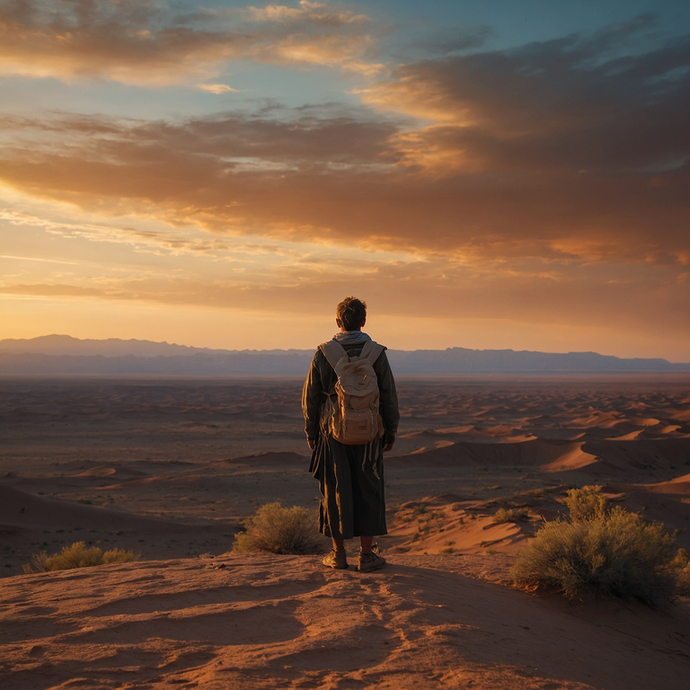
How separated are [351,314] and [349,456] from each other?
1.27 meters

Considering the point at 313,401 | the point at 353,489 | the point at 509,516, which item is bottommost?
the point at 509,516

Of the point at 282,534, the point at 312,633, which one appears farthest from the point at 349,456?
the point at 282,534

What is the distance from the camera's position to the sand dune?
299cm

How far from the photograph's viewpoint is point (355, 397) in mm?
4645

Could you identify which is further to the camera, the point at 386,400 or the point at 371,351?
the point at 386,400

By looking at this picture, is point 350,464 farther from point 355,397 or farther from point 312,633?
point 312,633

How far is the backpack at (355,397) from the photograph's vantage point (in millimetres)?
4648

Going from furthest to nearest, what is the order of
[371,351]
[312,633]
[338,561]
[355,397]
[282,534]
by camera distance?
[282,534] < [338,561] < [371,351] < [355,397] < [312,633]

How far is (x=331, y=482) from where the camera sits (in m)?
4.97

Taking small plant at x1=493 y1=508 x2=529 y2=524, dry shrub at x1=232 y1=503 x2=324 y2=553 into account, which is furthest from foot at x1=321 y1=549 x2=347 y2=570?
small plant at x1=493 y1=508 x2=529 y2=524

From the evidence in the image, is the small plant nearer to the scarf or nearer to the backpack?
the backpack

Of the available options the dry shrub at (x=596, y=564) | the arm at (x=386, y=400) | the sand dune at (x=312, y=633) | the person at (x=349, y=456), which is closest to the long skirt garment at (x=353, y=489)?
the person at (x=349, y=456)

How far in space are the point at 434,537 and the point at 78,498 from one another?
42.4 feet

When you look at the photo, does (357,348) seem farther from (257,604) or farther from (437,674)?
(437,674)
